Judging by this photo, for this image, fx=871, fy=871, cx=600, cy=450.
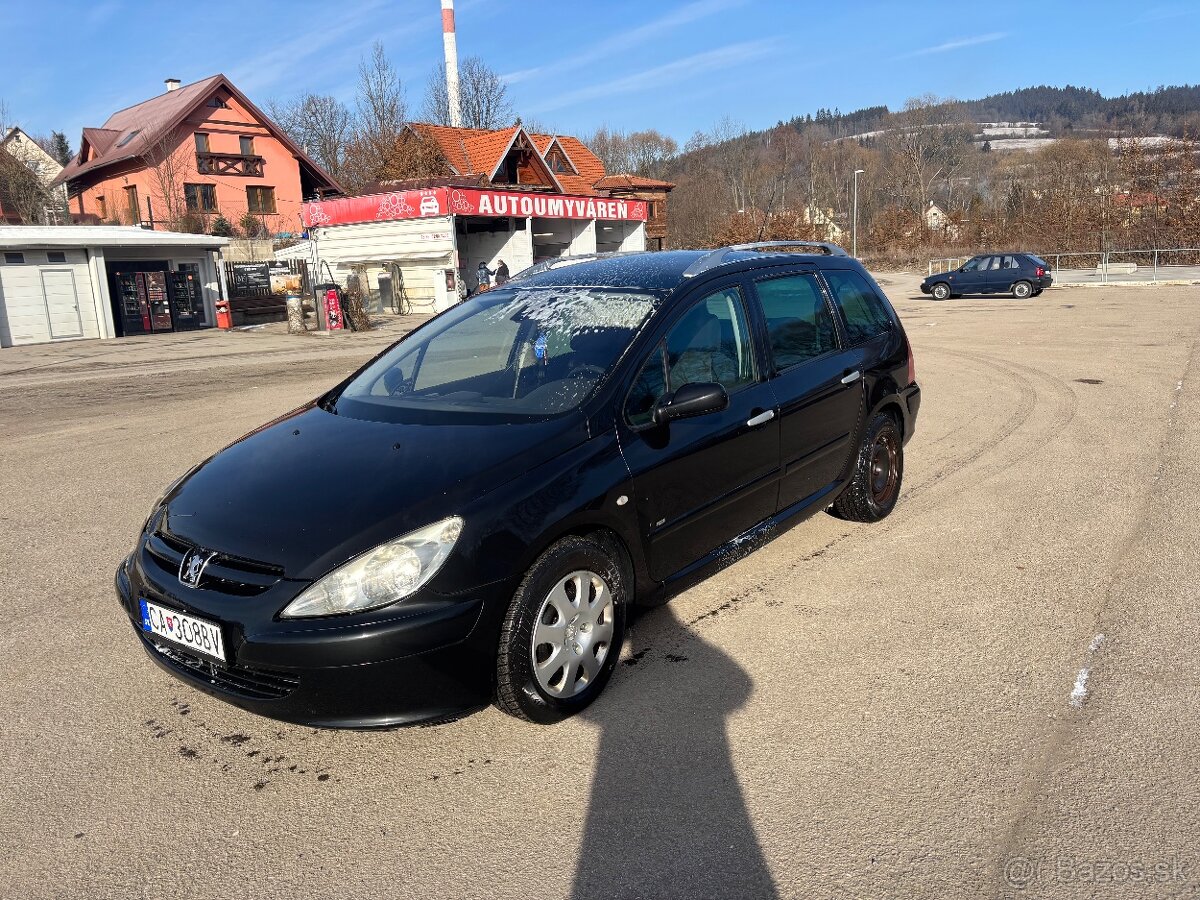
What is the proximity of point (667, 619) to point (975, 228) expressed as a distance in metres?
61.5

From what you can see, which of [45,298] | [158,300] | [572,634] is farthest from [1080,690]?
[158,300]

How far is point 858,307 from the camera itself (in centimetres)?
542

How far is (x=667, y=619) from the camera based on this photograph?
4.22 m

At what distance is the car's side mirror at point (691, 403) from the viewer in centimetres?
358

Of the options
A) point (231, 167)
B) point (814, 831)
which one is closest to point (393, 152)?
point (231, 167)

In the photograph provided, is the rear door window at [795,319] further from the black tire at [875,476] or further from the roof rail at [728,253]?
the black tire at [875,476]

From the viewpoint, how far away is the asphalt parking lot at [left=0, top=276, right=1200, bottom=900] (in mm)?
2539

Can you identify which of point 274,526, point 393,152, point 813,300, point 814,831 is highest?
point 393,152

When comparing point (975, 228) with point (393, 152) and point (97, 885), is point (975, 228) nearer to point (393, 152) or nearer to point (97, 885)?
point (393, 152)

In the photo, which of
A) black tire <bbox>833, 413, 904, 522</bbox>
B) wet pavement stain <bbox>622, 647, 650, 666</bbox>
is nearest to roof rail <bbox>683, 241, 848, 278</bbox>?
black tire <bbox>833, 413, 904, 522</bbox>

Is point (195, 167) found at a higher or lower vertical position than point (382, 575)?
higher

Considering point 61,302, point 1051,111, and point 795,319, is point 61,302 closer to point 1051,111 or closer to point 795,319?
point 795,319

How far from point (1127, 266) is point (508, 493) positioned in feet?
150

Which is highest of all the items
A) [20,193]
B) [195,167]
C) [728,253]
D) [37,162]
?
[37,162]
